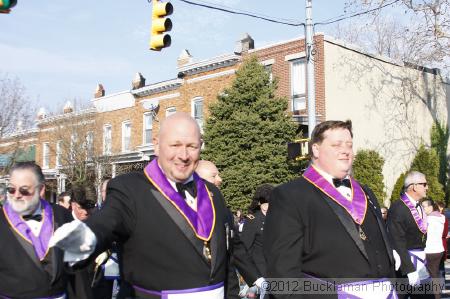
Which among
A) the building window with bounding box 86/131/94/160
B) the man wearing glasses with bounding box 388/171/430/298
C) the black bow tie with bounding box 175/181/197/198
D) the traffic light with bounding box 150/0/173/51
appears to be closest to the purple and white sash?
the black bow tie with bounding box 175/181/197/198

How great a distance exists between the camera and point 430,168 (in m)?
24.8

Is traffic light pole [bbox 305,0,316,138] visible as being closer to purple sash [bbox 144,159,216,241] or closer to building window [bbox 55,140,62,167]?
purple sash [bbox 144,159,216,241]

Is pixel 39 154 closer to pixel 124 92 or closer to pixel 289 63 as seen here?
pixel 124 92

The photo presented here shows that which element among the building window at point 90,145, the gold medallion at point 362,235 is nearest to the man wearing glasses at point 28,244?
the gold medallion at point 362,235

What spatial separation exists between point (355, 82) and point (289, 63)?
2.83m

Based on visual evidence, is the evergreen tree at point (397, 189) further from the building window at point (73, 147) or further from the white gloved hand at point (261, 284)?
the white gloved hand at point (261, 284)

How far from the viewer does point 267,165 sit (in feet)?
65.9

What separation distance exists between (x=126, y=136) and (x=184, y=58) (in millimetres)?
6232

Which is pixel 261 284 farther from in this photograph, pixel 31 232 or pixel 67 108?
pixel 67 108

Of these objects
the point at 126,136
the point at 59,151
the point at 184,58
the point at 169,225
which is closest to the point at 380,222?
the point at 169,225

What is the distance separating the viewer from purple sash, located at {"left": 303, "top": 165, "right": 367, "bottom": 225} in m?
3.91

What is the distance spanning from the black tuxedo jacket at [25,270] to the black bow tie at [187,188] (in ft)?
5.58

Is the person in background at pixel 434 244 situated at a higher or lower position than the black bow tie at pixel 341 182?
lower

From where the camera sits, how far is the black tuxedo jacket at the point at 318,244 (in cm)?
374
